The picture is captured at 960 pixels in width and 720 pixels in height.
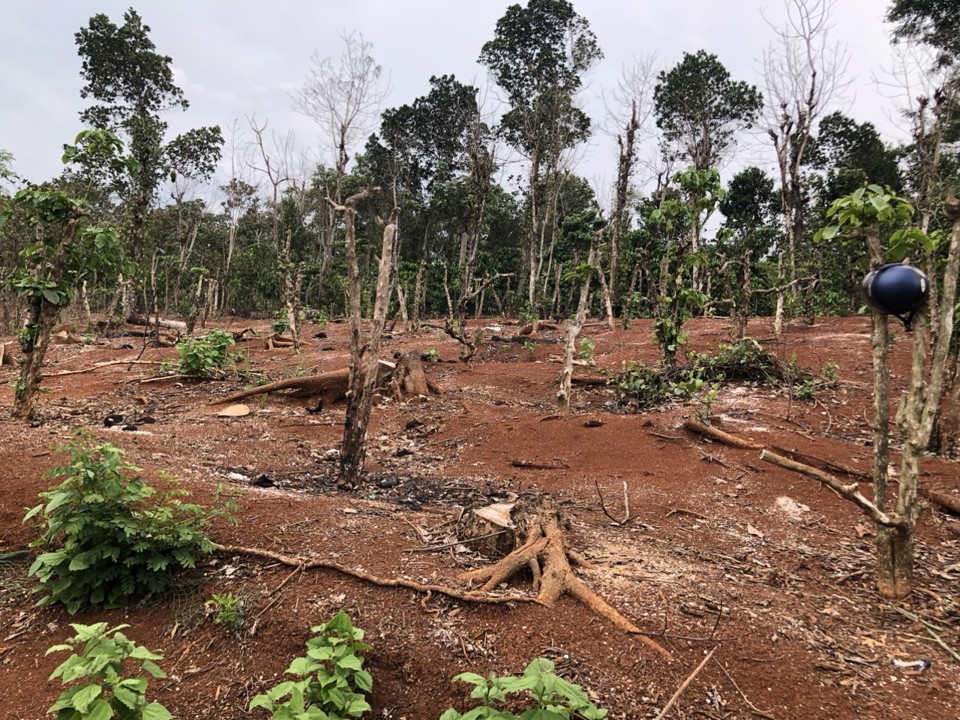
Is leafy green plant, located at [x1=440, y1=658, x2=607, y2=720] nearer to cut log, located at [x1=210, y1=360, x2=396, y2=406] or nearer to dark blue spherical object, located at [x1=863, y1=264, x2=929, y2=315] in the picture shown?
dark blue spherical object, located at [x1=863, y1=264, x2=929, y2=315]

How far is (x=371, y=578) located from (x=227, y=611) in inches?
28.1

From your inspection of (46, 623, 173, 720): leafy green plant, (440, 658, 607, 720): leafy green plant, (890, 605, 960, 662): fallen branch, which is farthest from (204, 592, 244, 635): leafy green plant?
(890, 605, 960, 662): fallen branch

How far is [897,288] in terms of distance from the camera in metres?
2.62

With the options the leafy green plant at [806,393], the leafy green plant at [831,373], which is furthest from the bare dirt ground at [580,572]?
the leafy green plant at [831,373]

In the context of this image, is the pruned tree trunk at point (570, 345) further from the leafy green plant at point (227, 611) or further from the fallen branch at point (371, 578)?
the leafy green plant at point (227, 611)

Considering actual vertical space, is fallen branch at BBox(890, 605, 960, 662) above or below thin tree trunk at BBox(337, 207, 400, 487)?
below

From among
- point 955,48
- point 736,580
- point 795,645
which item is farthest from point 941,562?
point 955,48

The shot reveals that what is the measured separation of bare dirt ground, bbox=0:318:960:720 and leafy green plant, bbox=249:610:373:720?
0.27 meters

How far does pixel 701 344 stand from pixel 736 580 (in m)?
9.74

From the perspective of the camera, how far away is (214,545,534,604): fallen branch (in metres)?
2.81

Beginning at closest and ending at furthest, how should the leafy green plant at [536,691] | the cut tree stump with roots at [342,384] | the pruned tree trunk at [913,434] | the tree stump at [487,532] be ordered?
the leafy green plant at [536,691], the pruned tree trunk at [913,434], the tree stump at [487,532], the cut tree stump with roots at [342,384]

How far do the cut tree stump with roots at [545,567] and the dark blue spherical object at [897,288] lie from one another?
1997mm

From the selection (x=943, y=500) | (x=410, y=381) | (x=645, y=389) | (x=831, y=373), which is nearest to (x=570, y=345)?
(x=645, y=389)

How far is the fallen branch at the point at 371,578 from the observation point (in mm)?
2811
